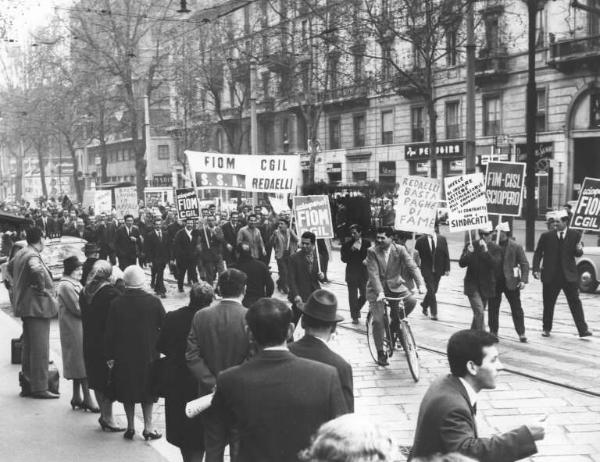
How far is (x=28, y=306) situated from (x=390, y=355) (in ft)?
13.4

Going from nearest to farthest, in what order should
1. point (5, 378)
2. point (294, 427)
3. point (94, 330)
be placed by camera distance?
point (294, 427), point (94, 330), point (5, 378)

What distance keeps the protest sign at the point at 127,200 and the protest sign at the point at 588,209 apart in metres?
14.8

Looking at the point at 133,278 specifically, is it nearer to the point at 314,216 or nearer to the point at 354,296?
the point at 354,296

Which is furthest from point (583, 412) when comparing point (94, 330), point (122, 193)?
point (122, 193)

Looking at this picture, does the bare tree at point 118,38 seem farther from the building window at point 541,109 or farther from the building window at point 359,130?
the building window at point 541,109

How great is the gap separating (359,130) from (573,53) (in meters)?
16.4

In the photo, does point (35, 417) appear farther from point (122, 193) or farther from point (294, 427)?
point (122, 193)

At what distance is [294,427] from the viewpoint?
3441 millimetres

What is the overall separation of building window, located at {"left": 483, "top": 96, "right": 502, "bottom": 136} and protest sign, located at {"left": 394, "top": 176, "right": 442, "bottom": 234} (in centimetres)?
2659

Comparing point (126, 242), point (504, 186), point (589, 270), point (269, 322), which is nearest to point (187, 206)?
point (126, 242)

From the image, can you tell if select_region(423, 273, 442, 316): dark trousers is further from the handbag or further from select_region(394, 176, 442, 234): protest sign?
the handbag

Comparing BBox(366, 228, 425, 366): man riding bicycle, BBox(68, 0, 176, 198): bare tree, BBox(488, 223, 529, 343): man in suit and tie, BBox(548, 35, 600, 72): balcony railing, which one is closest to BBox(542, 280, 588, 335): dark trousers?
BBox(488, 223, 529, 343): man in suit and tie

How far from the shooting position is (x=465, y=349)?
3.55 metres

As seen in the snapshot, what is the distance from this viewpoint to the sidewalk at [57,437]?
6.48 meters
